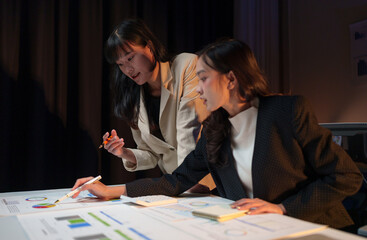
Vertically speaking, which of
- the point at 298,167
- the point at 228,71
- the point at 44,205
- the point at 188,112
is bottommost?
the point at 44,205

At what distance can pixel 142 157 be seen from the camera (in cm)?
152

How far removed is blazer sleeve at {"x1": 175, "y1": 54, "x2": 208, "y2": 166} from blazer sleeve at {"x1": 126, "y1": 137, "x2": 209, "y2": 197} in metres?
0.16

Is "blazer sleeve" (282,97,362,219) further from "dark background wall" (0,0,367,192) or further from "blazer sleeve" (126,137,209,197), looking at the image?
"dark background wall" (0,0,367,192)

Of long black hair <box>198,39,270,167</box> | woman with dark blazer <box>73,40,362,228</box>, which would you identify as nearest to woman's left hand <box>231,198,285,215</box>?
woman with dark blazer <box>73,40,362,228</box>

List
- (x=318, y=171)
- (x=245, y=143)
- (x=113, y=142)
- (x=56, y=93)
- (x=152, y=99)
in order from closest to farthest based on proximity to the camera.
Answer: (x=318, y=171)
(x=245, y=143)
(x=113, y=142)
(x=152, y=99)
(x=56, y=93)

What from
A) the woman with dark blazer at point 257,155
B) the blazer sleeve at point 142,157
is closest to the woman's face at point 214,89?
the woman with dark blazer at point 257,155

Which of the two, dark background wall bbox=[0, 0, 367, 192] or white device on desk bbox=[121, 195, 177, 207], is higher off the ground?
dark background wall bbox=[0, 0, 367, 192]

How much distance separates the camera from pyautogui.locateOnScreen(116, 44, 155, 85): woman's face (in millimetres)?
1405

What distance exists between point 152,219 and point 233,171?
0.38 meters

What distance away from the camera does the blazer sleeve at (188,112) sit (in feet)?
4.38

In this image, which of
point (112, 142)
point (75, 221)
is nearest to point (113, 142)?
point (112, 142)

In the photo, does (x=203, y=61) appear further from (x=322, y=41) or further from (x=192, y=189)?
(x=322, y=41)

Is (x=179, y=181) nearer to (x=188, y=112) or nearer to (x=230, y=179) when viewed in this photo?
(x=230, y=179)

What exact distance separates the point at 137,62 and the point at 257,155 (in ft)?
2.34
